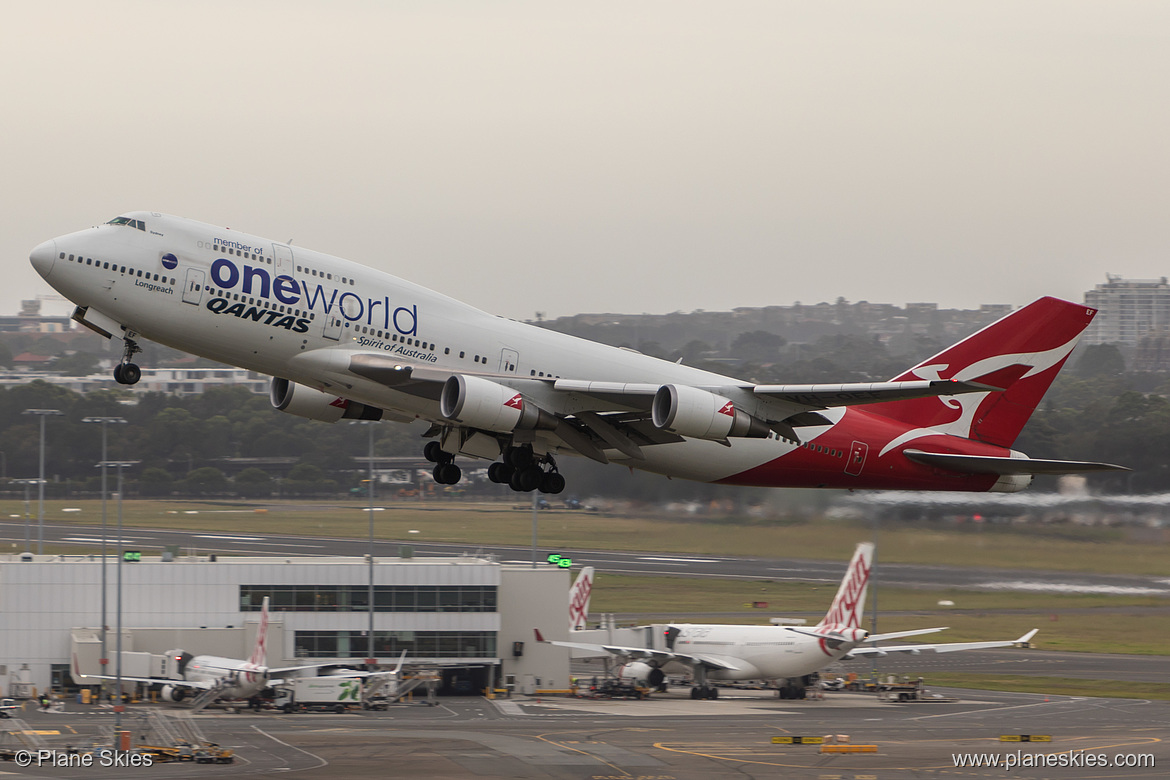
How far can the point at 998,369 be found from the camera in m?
43.1

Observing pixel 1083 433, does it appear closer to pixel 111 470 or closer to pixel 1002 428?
pixel 1002 428

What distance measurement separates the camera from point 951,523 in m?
55.8

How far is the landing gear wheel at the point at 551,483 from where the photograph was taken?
1559 inches

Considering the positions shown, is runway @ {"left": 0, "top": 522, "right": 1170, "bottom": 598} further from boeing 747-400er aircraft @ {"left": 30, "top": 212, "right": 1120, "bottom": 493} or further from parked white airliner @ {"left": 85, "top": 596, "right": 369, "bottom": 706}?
boeing 747-400er aircraft @ {"left": 30, "top": 212, "right": 1120, "bottom": 493}

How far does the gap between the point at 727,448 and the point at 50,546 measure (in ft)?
233

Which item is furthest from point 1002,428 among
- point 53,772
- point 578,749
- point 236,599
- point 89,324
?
point 236,599

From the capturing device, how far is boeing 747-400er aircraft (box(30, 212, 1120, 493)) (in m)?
34.3

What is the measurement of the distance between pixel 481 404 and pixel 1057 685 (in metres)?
43.8

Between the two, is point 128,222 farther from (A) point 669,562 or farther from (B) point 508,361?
(A) point 669,562

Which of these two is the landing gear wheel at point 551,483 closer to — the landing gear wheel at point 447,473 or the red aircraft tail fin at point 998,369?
the landing gear wheel at point 447,473

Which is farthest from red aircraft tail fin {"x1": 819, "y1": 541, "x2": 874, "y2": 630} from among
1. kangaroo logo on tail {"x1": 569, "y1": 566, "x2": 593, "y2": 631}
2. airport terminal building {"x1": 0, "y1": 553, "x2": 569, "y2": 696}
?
airport terminal building {"x1": 0, "y1": 553, "x2": 569, "y2": 696}

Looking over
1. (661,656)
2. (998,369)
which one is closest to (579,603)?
(661,656)

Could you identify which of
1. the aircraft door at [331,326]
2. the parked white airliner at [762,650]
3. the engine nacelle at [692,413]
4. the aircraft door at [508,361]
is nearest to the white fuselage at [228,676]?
the parked white airliner at [762,650]

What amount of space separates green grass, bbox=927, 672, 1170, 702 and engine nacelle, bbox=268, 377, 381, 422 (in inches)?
1584
